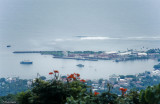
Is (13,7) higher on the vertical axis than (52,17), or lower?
higher

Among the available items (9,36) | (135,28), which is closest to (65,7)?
(135,28)

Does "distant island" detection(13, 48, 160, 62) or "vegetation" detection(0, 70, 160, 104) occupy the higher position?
"distant island" detection(13, 48, 160, 62)

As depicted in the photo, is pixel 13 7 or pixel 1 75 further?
pixel 13 7

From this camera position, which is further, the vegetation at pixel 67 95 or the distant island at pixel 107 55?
the distant island at pixel 107 55

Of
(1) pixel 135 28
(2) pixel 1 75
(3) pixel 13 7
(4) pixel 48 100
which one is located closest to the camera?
(4) pixel 48 100

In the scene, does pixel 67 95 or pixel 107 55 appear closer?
pixel 67 95

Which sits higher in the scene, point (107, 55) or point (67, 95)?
point (107, 55)

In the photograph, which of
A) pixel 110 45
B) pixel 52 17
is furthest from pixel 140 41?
pixel 52 17

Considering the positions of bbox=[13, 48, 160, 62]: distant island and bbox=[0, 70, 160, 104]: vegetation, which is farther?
bbox=[13, 48, 160, 62]: distant island

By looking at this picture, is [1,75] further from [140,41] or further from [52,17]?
[52,17]

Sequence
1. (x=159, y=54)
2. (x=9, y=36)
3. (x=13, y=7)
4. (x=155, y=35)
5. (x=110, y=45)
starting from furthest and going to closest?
(x=13, y=7), (x=155, y=35), (x=9, y=36), (x=110, y=45), (x=159, y=54)

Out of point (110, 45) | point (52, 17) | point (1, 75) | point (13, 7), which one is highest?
point (13, 7)
